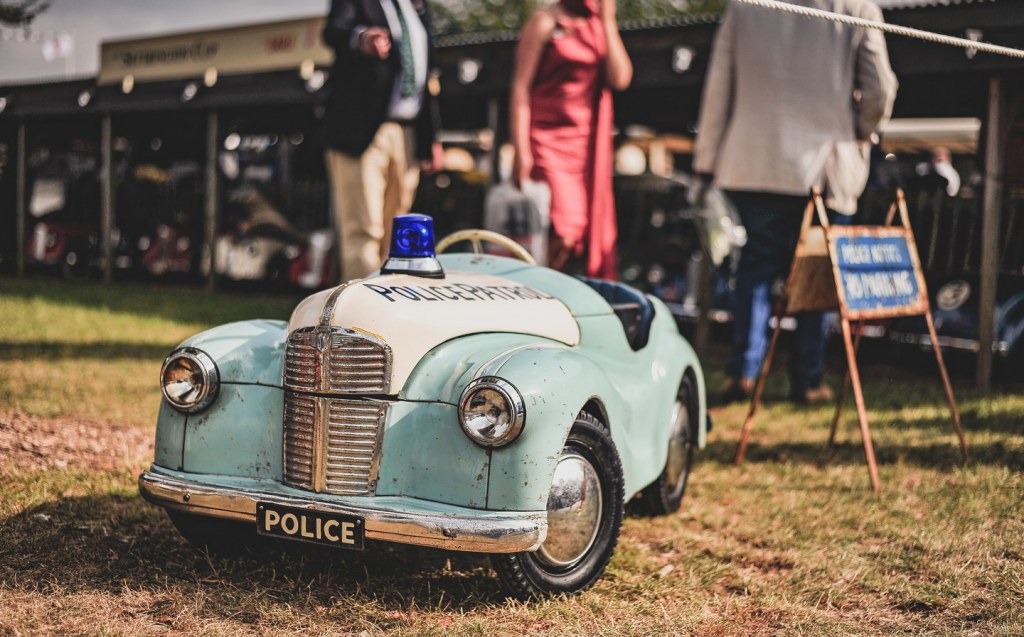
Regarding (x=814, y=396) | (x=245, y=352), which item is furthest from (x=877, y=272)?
(x=245, y=352)

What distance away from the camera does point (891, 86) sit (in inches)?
203

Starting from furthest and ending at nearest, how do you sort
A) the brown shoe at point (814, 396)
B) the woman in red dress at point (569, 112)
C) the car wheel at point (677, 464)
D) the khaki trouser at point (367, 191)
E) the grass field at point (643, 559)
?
the brown shoe at point (814, 396) < the khaki trouser at point (367, 191) < the woman in red dress at point (569, 112) < the car wheel at point (677, 464) < the grass field at point (643, 559)

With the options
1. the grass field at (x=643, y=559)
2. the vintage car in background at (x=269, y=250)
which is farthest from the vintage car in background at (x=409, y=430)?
the vintage car in background at (x=269, y=250)

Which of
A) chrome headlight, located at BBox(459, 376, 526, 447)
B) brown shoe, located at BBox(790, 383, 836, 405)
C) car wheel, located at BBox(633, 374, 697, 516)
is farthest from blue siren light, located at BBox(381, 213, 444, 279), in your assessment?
brown shoe, located at BBox(790, 383, 836, 405)

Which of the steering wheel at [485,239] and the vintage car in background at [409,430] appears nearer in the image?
the vintage car in background at [409,430]

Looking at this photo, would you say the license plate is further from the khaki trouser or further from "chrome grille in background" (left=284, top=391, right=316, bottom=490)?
the khaki trouser

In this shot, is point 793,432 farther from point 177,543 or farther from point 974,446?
point 177,543

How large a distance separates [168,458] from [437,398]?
853 mm

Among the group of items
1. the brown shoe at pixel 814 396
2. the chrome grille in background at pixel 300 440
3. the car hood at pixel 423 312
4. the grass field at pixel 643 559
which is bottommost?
the grass field at pixel 643 559

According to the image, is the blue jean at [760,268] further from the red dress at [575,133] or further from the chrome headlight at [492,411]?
the chrome headlight at [492,411]

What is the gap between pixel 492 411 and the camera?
269 centimetres

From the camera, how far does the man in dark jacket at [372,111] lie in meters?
5.43

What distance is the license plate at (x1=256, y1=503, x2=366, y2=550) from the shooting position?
2.64 meters

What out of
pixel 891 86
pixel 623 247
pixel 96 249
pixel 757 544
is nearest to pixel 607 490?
pixel 757 544
